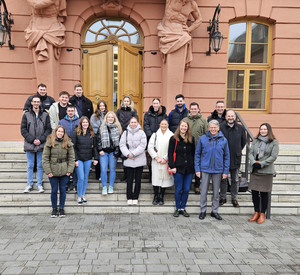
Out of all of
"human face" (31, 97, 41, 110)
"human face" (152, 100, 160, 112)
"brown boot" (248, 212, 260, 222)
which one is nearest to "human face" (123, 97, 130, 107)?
"human face" (152, 100, 160, 112)

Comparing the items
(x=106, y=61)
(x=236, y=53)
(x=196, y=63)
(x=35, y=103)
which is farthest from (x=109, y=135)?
(x=236, y=53)

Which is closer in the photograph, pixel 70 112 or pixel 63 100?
pixel 70 112

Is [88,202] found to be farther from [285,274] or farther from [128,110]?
[285,274]

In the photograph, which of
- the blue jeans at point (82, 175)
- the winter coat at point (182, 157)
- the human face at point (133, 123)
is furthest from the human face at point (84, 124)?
the winter coat at point (182, 157)

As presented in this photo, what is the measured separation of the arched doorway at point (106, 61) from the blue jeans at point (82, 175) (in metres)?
3.20

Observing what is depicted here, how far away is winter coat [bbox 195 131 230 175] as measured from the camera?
5.07m

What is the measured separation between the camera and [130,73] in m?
8.26

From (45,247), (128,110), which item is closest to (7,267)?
(45,247)

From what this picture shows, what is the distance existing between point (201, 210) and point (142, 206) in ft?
3.90

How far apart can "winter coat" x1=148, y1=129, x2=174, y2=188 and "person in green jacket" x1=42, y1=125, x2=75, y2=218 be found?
1595 millimetres

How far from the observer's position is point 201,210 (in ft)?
17.1

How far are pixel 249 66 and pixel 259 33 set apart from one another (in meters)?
1.08

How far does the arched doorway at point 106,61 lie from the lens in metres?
8.20

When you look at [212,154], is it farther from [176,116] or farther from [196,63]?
[196,63]
